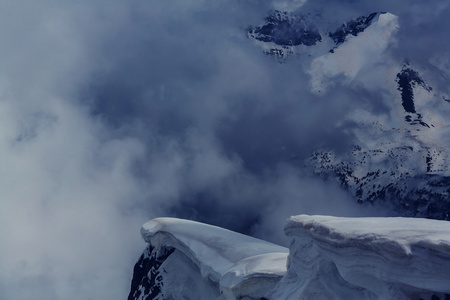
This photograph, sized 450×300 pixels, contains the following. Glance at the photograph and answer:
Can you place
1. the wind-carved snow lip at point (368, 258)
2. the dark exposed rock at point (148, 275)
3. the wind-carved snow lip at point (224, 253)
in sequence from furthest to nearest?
the dark exposed rock at point (148, 275)
the wind-carved snow lip at point (224, 253)
the wind-carved snow lip at point (368, 258)

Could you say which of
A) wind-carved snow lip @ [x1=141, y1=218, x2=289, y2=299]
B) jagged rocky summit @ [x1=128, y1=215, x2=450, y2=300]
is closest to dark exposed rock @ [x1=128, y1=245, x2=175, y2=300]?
jagged rocky summit @ [x1=128, y1=215, x2=450, y2=300]

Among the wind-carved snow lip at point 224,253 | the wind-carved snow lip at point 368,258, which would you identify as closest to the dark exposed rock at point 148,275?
the wind-carved snow lip at point 224,253

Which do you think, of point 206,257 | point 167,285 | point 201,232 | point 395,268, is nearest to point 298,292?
point 395,268

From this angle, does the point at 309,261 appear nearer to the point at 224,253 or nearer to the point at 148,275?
the point at 224,253

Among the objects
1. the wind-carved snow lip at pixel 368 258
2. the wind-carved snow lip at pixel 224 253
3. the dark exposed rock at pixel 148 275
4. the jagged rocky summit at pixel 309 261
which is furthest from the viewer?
the dark exposed rock at pixel 148 275

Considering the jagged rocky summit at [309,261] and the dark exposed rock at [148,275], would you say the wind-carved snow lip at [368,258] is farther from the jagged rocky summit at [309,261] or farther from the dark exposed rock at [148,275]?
the dark exposed rock at [148,275]

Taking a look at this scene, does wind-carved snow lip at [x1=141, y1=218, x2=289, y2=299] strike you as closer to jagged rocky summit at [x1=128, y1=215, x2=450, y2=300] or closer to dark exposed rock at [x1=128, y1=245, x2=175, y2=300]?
jagged rocky summit at [x1=128, y1=215, x2=450, y2=300]

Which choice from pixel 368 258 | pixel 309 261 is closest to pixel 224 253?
pixel 309 261

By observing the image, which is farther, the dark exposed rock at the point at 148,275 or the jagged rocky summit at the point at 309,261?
the dark exposed rock at the point at 148,275

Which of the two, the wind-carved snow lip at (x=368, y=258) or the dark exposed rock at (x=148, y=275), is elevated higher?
the dark exposed rock at (x=148, y=275)
